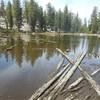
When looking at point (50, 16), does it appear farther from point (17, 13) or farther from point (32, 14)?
point (17, 13)

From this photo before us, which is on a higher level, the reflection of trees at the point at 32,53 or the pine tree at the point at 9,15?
the pine tree at the point at 9,15

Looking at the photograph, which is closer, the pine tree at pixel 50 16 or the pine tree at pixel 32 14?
the pine tree at pixel 32 14

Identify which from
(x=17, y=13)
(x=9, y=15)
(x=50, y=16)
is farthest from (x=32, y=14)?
(x=50, y=16)

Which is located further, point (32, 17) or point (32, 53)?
point (32, 17)

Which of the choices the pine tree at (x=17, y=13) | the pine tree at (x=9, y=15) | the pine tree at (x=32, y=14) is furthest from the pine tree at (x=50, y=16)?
the pine tree at (x=9, y=15)

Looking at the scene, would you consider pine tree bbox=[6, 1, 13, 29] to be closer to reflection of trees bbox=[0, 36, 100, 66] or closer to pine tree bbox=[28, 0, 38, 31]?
pine tree bbox=[28, 0, 38, 31]

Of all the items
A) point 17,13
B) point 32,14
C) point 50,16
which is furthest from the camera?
point 50,16

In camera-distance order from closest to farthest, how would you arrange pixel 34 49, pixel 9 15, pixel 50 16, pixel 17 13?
pixel 34 49, pixel 9 15, pixel 17 13, pixel 50 16

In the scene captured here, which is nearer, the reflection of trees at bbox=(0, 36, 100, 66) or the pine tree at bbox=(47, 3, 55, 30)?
the reflection of trees at bbox=(0, 36, 100, 66)

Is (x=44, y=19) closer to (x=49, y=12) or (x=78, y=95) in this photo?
(x=49, y=12)

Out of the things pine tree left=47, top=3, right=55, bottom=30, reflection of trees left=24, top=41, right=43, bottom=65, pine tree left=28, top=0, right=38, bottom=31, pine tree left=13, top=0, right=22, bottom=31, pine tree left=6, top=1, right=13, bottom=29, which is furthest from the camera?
pine tree left=47, top=3, right=55, bottom=30

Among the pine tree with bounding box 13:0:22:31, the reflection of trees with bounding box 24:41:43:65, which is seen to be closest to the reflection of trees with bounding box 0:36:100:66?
the reflection of trees with bounding box 24:41:43:65

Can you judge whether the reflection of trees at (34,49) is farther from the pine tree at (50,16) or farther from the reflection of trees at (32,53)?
the pine tree at (50,16)

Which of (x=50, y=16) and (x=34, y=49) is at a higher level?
(x=50, y=16)
